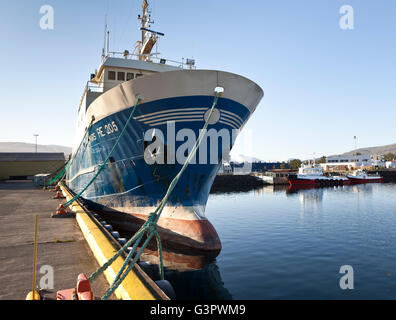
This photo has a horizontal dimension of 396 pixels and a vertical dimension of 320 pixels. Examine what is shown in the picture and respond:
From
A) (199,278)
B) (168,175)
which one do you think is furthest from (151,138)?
(199,278)

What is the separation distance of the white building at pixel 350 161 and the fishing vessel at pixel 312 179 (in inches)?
1535

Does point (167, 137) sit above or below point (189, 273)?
above

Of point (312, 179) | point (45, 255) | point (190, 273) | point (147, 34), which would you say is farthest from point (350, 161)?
point (45, 255)

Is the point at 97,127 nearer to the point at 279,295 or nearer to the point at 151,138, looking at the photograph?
the point at 151,138

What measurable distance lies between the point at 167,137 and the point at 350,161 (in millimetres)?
118375

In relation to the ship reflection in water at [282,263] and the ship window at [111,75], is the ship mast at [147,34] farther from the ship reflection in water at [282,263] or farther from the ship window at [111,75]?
the ship reflection in water at [282,263]

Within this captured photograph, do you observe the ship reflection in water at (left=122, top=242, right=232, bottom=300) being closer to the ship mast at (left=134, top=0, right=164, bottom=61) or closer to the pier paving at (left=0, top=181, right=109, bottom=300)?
the pier paving at (left=0, top=181, right=109, bottom=300)

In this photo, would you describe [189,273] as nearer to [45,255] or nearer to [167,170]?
[167,170]

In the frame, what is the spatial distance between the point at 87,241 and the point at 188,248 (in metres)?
3.62

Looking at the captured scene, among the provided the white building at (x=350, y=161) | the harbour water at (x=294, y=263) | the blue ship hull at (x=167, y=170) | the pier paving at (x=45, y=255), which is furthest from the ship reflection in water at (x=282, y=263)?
the white building at (x=350, y=161)

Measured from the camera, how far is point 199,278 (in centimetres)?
779

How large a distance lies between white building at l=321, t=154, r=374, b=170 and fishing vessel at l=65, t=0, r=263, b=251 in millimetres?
99466

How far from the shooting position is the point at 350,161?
109 meters
